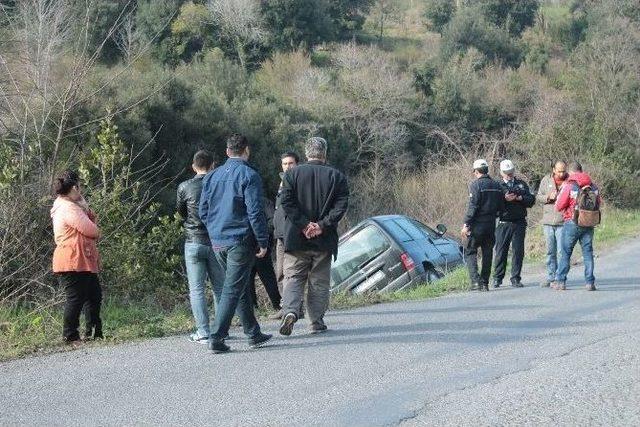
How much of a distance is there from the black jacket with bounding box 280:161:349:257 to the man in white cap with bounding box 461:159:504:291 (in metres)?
4.58

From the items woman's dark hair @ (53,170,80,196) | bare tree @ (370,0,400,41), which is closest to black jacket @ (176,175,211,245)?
woman's dark hair @ (53,170,80,196)

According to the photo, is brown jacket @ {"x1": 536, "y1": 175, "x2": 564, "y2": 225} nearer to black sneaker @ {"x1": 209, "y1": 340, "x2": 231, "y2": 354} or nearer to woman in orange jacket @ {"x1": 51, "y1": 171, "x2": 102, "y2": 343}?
black sneaker @ {"x1": 209, "y1": 340, "x2": 231, "y2": 354}

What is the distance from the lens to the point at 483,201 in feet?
42.6

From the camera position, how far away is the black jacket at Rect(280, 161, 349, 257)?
8758 mm

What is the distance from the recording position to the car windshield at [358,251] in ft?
46.4

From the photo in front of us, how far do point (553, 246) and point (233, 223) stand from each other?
6955 millimetres

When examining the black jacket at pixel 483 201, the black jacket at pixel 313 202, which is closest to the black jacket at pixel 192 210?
the black jacket at pixel 313 202

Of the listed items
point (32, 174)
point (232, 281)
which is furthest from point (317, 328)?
point (32, 174)

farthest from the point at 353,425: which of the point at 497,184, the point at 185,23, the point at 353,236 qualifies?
the point at 185,23

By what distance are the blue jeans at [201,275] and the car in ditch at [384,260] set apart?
4.62 metres

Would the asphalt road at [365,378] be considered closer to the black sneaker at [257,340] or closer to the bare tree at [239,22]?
the black sneaker at [257,340]

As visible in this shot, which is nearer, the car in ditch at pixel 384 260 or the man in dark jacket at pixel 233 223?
the man in dark jacket at pixel 233 223

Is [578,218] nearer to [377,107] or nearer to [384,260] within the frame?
[384,260]

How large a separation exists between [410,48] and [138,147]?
3406 centimetres
